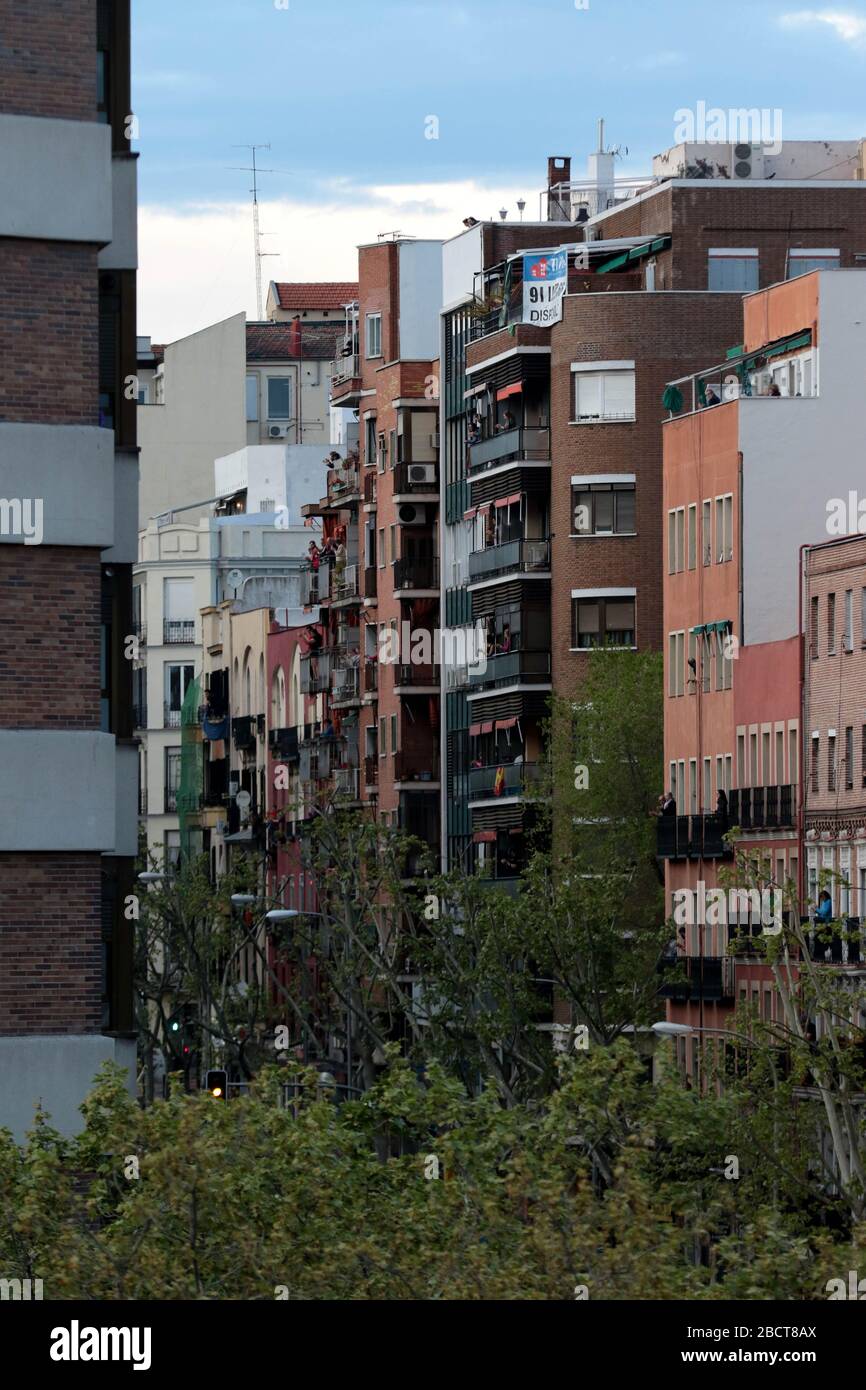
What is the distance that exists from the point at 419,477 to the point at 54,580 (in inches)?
3331

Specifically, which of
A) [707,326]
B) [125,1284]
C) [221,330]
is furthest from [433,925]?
[221,330]

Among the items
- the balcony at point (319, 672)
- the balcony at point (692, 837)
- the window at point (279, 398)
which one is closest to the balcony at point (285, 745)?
the balcony at point (319, 672)

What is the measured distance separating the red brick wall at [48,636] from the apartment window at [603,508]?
6765cm

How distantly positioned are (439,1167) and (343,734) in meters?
96.3

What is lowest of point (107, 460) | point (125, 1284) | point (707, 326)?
point (125, 1284)

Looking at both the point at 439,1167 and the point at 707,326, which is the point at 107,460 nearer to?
the point at 439,1167

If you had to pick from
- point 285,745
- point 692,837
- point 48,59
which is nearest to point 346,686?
point 285,745

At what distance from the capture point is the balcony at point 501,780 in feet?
373

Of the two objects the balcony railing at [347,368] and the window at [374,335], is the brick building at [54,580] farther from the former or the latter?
the balcony railing at [347,368]

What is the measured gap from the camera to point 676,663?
105625 millimetres

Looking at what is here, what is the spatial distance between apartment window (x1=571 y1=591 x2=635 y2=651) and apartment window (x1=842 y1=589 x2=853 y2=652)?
19.9m
